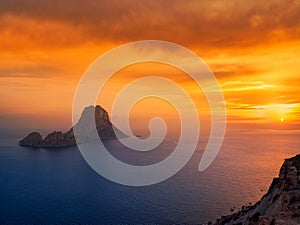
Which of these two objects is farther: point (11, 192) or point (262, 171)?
point (262, 171)

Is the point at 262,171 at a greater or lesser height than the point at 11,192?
greater

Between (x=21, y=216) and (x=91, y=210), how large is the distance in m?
27.0

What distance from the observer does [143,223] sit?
102 metres

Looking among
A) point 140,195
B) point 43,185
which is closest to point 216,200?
point 140,195

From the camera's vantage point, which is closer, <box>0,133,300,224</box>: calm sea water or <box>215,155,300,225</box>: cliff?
<box>215,155,300,225</box>: cliff

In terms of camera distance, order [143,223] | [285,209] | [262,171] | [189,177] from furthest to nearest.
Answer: [262,171], [189,177], [143,223], [285,209]

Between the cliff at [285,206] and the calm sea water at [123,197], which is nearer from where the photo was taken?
the cliff at [285,206]

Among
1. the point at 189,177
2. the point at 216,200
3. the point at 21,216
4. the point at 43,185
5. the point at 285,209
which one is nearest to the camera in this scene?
the point at 285,209

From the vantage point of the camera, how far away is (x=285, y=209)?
4206cm

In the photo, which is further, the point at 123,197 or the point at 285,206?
the point at 123,197

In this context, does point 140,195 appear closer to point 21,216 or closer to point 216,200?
point 216,200

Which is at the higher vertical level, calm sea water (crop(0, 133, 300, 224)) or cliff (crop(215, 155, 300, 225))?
cliff (crop(215, 155, 300, 225))

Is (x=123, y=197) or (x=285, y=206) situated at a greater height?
(x=285, y=206)

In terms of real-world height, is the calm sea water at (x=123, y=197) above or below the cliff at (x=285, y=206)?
below
